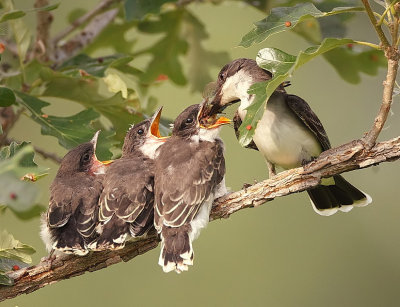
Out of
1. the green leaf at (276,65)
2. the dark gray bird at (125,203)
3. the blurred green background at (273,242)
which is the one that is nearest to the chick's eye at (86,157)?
the dark gray bird at (125,203)

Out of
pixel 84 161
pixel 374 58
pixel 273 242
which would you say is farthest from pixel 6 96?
pixel 273 242

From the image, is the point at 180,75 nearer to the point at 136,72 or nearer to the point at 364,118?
the point at 136,72

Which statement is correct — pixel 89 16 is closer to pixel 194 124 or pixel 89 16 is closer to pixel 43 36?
pixel 43 36

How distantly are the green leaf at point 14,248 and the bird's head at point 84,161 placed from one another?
0.62 meters

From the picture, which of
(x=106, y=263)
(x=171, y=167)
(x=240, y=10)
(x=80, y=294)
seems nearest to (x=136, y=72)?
(x=171, y=167)

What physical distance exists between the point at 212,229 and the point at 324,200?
3907mm

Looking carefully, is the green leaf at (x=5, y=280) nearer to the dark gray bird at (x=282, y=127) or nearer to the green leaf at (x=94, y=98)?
the green leaf at (x=94, y=98)

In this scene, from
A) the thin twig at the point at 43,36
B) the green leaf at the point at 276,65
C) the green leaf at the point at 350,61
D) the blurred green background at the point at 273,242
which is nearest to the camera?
the green leaf at the point at 276,65

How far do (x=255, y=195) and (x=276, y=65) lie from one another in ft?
2.12

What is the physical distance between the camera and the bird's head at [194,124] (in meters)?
4.90

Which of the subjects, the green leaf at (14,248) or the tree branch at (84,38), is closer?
the green leaf at (14,248)

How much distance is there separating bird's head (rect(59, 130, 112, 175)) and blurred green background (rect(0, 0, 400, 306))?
318 centimetres

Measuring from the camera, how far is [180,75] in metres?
6.34

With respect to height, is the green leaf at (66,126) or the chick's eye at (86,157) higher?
the green leaf at (66,126)
